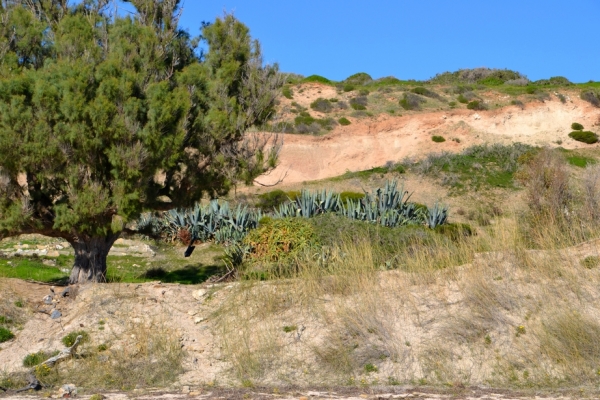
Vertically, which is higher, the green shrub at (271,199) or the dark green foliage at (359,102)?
the dark green foliage at (359,102)

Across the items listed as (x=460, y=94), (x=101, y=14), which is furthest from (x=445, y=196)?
(x=460, y=94)

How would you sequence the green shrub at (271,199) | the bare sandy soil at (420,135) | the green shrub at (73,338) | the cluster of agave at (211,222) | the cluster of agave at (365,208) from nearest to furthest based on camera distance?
the green shrub at (73,338) → the cluster of agave at (365,208) → the cluster of agave at (211,222) → the green shrub at (271,199) → the bare sandy soil at (420,135)

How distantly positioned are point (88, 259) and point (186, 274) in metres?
4.51

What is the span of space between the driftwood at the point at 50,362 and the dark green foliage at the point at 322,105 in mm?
46375

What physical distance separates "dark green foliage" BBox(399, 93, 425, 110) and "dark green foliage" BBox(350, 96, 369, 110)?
114 inches

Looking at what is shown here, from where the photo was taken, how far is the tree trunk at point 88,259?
42.0 ft

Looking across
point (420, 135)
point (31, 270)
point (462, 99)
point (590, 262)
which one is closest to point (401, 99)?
Result: point (462, 99)

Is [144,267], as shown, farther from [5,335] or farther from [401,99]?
[401,99]

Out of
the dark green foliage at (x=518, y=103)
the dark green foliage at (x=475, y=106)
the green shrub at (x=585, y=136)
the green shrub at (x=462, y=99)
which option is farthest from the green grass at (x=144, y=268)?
the green shrub at (x=462, y=99)

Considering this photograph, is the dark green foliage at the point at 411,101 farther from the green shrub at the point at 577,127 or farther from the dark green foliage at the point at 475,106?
the green shrub at the point at 577,127

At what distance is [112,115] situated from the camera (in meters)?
11.8

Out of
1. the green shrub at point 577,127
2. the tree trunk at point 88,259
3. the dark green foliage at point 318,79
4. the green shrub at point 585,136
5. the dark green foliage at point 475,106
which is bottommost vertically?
the tree trunk at point 88,259

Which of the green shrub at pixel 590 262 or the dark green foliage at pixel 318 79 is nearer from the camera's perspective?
the green shrub at pixel 590 262

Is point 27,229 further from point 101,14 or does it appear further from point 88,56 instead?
point 101,14
